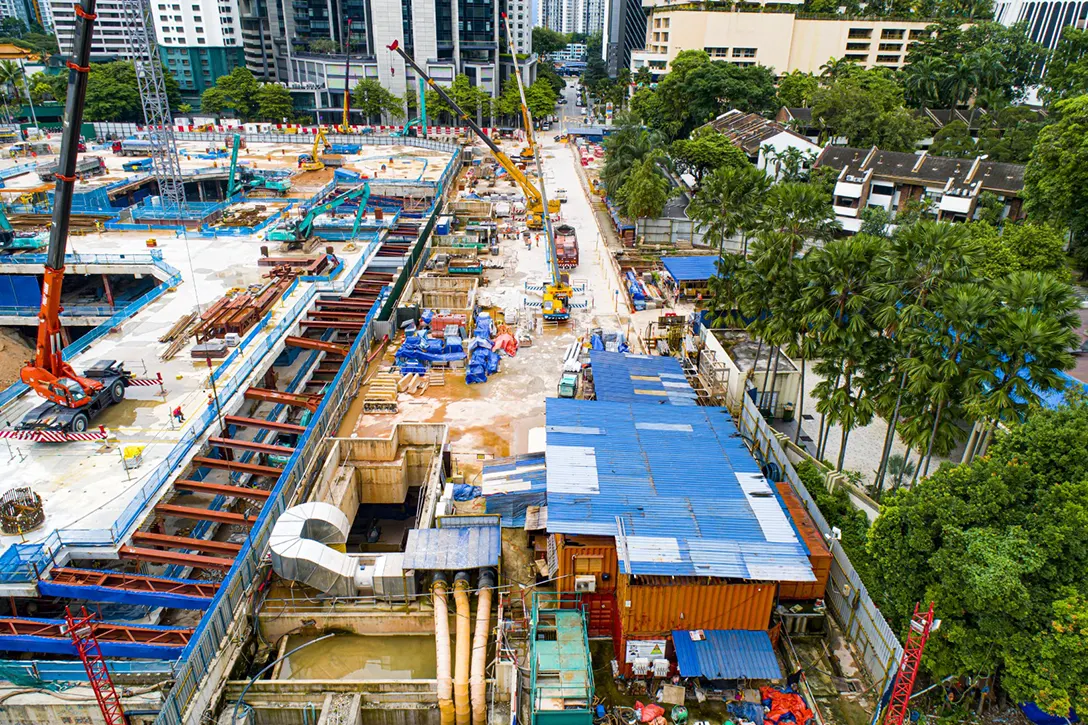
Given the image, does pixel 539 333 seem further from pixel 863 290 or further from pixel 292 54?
pixel 292 54

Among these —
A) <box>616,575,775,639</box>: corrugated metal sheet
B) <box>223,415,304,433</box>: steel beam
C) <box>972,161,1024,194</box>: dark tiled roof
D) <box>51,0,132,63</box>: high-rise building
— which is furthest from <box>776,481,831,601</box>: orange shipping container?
<box>51,0,132,63</box>: high-rise building

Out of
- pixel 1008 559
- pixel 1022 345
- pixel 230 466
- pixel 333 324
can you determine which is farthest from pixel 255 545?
pixel 1022 345

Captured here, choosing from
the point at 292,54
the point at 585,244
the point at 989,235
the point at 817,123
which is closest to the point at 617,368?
the point at 989,235

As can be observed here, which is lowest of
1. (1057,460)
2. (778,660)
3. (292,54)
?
(778,660)

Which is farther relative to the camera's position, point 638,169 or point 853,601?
point 638,169

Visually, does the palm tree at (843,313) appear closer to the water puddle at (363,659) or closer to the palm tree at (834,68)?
the water puddle at (363,659)

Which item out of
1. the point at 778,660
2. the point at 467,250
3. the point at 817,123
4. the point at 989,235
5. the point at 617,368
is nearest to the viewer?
the point at 778,660

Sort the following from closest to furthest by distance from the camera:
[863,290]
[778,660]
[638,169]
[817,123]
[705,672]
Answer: [705,672] < [778,660] < [863,290] < [638,169] < [817,123]
